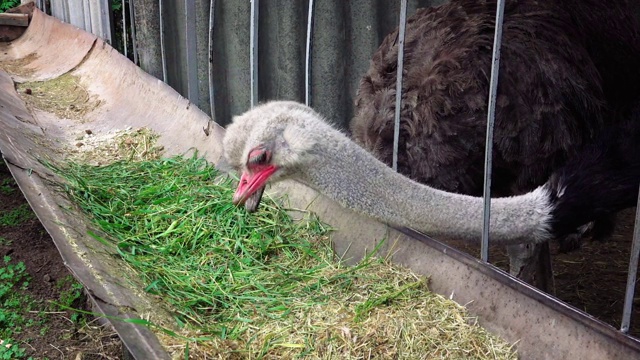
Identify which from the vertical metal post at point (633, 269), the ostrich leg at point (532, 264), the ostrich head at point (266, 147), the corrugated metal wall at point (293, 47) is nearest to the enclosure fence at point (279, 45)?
the corrugated metal wall at point (293, 47)

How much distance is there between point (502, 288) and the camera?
2.31m

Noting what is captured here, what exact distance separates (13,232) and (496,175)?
285cm

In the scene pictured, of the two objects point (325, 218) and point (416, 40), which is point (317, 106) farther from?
point (325, 218)

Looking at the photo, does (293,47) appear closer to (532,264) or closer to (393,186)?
(532,264)

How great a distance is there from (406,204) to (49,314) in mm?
1938

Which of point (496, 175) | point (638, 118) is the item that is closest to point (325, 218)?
point (496, 175)

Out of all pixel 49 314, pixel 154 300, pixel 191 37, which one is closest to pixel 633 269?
pixel 154 300

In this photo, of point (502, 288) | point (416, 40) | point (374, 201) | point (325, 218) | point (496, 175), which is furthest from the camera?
point (416, 40)

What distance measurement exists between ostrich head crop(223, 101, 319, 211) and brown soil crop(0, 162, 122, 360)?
1156 millimetres

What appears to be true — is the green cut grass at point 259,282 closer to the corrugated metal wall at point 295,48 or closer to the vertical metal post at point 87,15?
the corrugated metal wall at point 295,48

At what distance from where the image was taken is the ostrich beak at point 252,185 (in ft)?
8.30

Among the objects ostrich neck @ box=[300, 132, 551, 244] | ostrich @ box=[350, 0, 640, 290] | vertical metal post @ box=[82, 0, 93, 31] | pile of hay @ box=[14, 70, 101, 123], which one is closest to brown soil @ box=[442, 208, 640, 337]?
ostrich @ box=[350, 0, 640, 290]

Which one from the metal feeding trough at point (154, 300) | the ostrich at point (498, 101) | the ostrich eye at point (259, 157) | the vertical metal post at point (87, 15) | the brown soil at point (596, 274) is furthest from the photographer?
the vertical metal post at point (87, 15)

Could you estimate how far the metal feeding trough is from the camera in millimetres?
2027
